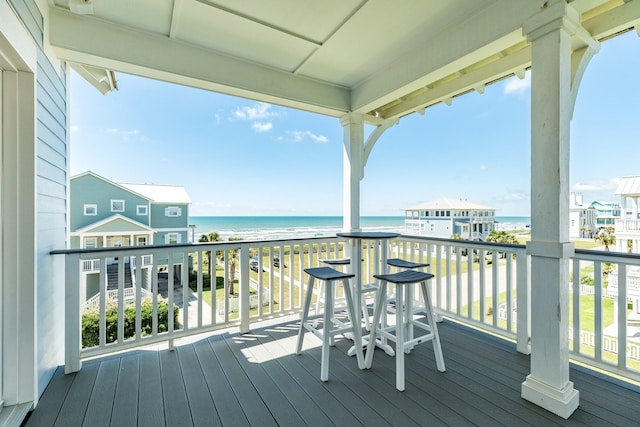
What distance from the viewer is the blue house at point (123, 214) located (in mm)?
3422

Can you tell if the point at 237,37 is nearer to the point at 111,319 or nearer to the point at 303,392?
the point at 303,392

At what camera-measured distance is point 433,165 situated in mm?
23672

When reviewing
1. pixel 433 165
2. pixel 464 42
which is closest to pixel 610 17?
pixel 464 42

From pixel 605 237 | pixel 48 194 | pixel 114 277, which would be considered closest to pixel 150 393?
pixel 48 194

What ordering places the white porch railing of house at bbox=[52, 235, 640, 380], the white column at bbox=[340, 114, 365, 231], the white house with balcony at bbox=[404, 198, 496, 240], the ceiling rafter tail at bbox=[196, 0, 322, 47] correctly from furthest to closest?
the white house with balcony at bbox=[404, 198, 496, 240], the white column at bbox=[340, 114, 365, 231], the ceiling rafter tail at bbox=[196, 0, 322, 47], the white porch railing of house at bbox=[52, 235, 640, 380]

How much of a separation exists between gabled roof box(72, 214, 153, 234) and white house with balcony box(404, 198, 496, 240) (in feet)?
15.9

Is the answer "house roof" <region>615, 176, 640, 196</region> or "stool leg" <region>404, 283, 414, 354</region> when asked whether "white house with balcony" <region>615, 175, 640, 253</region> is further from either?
"stool leg" <region>404, 283, 414, 354</region>

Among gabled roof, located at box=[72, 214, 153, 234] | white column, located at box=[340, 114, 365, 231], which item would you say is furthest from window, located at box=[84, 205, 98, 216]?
white column, located at box=[340, 114, 365, 231]

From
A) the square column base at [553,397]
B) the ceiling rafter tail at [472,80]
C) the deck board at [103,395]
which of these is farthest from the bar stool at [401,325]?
the ceiling rafter tail at [472,80]

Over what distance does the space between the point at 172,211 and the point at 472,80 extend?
4.29 meters

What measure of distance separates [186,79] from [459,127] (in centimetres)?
2313

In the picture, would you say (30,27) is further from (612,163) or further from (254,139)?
(254,139)

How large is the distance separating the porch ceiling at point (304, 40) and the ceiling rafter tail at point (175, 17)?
0.01 meters

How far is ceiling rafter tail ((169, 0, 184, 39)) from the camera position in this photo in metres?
2.11
